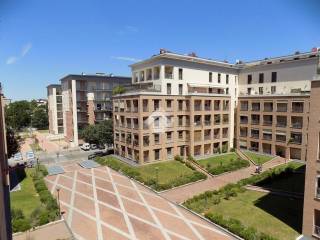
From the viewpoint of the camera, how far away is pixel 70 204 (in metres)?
24.6

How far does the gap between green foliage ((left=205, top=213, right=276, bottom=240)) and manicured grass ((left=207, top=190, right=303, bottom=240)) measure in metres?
1.07

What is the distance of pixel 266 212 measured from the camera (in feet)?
73.4

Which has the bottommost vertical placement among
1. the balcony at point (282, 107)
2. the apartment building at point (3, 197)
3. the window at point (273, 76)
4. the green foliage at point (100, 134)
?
the green foliage at point (100, 134)

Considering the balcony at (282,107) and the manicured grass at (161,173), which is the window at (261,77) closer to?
the balcony at (282,107)

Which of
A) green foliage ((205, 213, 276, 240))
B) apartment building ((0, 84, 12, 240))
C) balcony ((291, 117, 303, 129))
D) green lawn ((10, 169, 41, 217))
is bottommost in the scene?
green foliage ((205, 213, 276, 240))

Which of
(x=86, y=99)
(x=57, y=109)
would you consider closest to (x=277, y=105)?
(x=86, y=99)

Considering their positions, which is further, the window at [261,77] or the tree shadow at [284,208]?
the window at [261,77]

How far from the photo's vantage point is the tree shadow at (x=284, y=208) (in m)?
20.4

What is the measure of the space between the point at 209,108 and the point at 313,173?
2686 cm

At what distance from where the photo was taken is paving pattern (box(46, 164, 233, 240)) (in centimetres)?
1928

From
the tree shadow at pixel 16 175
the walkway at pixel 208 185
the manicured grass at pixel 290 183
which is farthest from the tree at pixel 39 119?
the manicured grass at pixel 290 183

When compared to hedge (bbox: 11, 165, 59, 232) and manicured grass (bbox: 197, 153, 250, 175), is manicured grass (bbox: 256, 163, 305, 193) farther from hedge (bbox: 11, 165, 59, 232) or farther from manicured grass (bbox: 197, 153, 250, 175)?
hedge (bbox: 11, 165, 59, 232)

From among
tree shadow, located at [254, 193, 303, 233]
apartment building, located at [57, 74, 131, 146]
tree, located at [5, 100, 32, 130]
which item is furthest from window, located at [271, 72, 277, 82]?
tree, located at [5, 100, 32, 130]

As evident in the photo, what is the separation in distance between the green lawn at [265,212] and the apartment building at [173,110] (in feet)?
51.5
